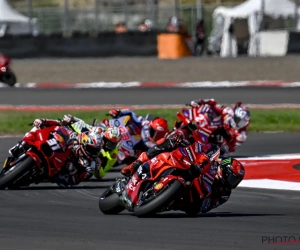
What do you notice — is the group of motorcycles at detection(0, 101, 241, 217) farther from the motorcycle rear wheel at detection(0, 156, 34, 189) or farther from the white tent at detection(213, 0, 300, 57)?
the white tent at detection(213, 0, 300, 57)

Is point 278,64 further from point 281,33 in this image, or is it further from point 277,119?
point 277,119

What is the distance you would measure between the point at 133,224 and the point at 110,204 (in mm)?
687

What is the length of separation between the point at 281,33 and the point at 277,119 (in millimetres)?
15783

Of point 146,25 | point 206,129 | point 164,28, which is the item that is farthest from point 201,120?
point 164,28

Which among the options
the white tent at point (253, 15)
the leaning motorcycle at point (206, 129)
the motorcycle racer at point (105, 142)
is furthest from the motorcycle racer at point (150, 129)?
the white tent at point (253, 15)

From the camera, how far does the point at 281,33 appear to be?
33125 mm

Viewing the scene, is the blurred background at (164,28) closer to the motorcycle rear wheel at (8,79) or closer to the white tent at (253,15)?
the white tent at (253,15)

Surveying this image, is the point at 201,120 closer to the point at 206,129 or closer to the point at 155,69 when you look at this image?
the point at 206,129

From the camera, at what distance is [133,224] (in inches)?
313

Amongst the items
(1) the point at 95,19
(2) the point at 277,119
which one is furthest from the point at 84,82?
(2) the point at 277,119

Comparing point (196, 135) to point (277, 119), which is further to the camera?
point (277, 119)

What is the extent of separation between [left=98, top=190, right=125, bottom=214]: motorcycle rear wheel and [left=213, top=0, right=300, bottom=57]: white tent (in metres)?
25.8

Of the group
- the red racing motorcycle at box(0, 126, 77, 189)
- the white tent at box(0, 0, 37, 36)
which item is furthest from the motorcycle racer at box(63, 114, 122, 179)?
the white tent at box(0, 0, 37, 36)

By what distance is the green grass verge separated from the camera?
16969 mm
